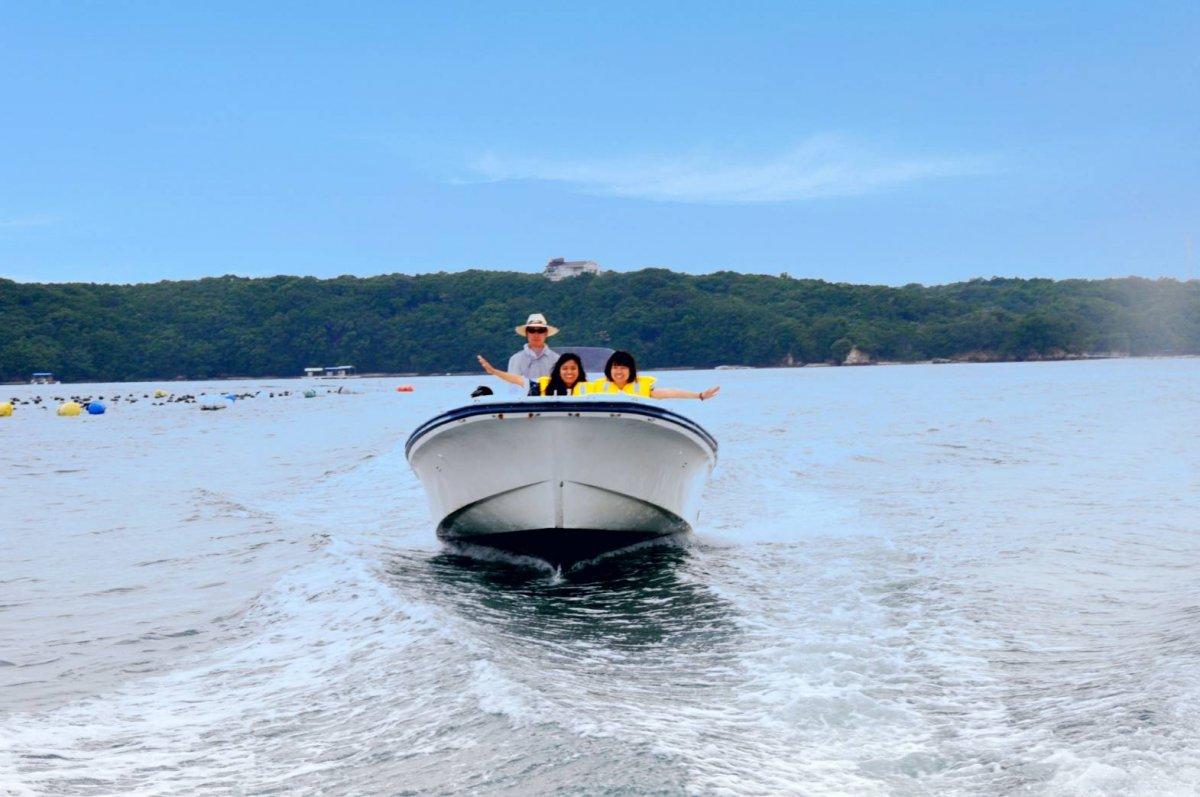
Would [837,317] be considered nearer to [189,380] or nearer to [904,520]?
[189,380]

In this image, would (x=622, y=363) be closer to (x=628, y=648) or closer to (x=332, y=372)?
(x=628, y=648)

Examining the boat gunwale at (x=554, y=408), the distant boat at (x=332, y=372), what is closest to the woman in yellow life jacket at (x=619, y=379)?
the boat gunwale at (x=554, y=408)

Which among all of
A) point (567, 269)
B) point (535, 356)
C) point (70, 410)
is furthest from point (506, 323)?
point (535, 356)

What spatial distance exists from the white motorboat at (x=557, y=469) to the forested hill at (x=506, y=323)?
131 metres

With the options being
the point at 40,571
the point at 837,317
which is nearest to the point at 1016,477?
the point at 40,571

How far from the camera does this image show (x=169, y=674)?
7289 mm

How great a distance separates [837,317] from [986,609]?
154 metres

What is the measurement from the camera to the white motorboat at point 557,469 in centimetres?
1009

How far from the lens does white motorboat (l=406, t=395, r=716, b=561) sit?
10094 mm

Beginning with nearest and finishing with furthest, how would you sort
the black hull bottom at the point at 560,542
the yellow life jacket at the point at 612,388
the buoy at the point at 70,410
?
the black hull bottom at the point at 560,542 < the yellow life jacket at the point at 612,388 < the buoy at the point at 70,410

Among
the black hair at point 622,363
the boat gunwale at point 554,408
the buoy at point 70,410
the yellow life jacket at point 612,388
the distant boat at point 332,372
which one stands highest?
the black hair at point 622,363

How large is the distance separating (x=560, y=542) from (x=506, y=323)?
137134mm

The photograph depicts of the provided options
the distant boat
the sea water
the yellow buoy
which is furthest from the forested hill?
the sea water

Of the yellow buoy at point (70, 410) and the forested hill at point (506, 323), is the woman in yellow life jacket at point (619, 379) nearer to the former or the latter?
the yellow buoy at point (70, 410)
